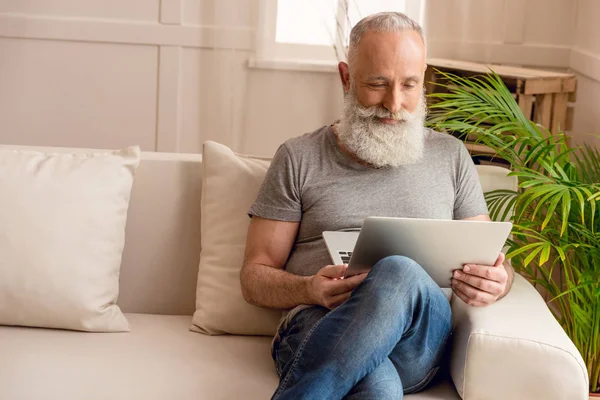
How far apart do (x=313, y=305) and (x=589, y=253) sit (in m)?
0.75

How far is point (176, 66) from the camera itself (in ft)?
13.1

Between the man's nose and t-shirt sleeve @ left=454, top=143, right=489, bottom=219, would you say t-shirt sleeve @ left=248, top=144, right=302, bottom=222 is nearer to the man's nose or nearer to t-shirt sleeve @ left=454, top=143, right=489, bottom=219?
the man's nose

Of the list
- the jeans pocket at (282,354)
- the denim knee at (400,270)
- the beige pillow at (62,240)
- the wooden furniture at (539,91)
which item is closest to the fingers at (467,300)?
the denim knee at (400,270)

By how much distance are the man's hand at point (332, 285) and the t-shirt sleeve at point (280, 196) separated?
0.25 meters

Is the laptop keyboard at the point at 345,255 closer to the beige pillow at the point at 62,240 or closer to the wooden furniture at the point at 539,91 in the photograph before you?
the beige pillow at the point at 62,240

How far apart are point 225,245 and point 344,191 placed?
0.32 m

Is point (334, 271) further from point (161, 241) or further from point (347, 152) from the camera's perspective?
point (161, 241)

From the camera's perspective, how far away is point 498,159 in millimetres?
3271

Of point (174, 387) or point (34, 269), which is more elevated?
point (34, 269)

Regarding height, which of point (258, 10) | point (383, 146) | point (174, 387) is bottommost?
point (174, 387)

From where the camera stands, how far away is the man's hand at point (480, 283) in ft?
5.89

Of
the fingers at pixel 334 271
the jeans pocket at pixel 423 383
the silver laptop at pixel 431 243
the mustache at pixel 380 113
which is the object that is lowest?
the jeans pocket at pixel 423 383

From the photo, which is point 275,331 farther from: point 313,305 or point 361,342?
point 361,342

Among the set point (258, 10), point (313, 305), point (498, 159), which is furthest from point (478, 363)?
point (258, 10)
